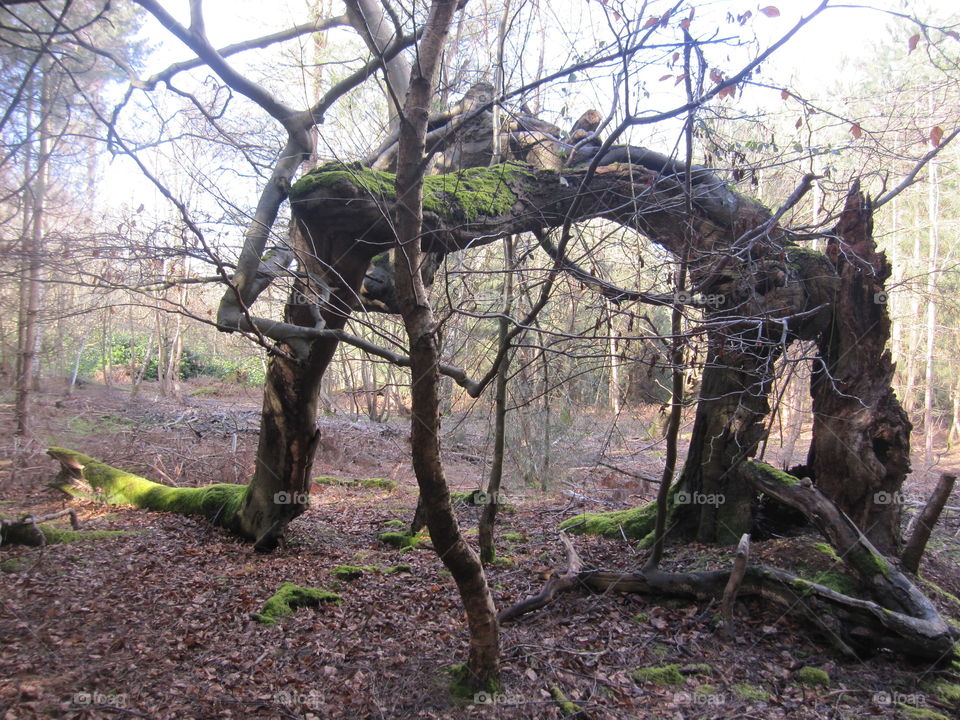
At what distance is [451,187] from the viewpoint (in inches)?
222

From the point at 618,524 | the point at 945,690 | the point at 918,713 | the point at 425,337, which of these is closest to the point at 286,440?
the point at 618,524

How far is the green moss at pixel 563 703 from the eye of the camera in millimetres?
3805

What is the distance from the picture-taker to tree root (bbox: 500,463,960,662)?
4355 millimetres

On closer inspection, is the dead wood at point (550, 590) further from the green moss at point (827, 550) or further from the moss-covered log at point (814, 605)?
the green moss at point (827, 550)

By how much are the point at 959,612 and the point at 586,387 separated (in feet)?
17.3

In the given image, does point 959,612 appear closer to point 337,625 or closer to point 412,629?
point 412,629

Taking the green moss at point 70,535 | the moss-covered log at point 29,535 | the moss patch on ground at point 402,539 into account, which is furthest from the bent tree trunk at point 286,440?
the moss-covered log at point 29,535

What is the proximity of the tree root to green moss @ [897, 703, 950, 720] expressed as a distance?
1.91 feet

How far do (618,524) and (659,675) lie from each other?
303 centimetres

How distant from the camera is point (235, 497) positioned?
7.99m

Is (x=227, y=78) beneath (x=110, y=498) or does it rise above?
above

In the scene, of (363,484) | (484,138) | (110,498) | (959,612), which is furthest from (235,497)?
(959,612)

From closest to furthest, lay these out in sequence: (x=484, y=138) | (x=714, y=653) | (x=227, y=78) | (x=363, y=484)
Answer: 1. (x=714, y=653)
2. (x=227, y=78)
3. (x=484, y=138)
4. (x=363, y=484)

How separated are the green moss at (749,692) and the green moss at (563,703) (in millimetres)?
1132
